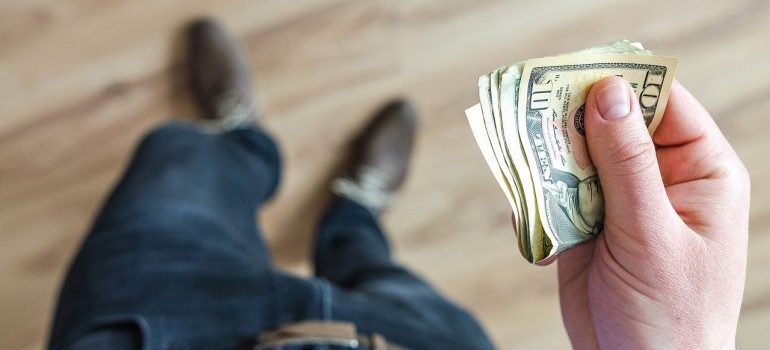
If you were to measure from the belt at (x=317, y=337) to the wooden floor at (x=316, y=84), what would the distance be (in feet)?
1.65

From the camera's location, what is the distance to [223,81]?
116 cm

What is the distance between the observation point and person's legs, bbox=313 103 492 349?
0.79 meters

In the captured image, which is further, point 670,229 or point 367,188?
point 367,188

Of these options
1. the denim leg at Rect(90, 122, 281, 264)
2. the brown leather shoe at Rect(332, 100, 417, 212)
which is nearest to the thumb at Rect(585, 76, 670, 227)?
the denim leg at Rect(90, 122, 281, 264)

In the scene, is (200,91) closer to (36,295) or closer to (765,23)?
(36,295)

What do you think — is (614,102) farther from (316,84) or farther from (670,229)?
Answer: (316,84)

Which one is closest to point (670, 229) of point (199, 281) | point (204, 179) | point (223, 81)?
point (199, 281)

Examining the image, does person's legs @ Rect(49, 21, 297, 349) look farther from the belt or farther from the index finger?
the index finger

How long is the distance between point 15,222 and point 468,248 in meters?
0.90

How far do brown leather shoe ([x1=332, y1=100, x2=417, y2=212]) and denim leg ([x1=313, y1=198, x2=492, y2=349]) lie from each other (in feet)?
0.09

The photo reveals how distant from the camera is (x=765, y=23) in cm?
114

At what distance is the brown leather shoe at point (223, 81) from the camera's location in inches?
45.2

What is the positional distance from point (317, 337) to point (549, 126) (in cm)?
38

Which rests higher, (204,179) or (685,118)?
(685,118)
